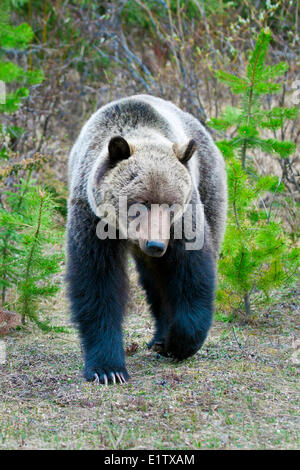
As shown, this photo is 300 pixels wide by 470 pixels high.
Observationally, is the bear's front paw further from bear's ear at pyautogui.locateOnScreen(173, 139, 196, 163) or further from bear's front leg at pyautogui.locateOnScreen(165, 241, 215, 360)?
bear's ear at pyautogui.locateOnScreen(173, 139, 196, 163)

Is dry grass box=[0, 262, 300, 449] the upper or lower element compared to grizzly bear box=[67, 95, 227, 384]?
lower

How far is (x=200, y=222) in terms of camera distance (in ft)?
16.2

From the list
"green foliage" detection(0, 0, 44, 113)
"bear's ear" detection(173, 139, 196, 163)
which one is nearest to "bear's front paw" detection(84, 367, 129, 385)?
"bear's ear" detection(173, 139, 196, 163)

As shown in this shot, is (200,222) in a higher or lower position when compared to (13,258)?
higher

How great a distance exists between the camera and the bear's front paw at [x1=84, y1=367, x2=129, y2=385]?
15.4ft

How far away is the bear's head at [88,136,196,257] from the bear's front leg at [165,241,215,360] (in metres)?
0.61

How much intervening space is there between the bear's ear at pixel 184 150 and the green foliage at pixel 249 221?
91 cm

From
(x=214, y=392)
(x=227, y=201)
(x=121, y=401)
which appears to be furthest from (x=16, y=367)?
(x=227, y=201)

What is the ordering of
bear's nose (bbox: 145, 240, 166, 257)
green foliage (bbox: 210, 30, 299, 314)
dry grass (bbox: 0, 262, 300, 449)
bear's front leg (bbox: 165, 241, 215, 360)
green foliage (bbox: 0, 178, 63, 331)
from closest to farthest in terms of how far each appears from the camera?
dry grass (bbox: 0, 262, 300, 449), bear's nose (bbox: 145, 240, 166, 257), bear's front leg (bbox: 165, 241, 215, 360), green foliage (bbox: 210, 30, 299, 314), green foliage (bbox: 0, 178, 63, 331)

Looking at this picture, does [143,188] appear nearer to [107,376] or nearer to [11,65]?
[107,376]

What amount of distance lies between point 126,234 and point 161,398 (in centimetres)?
118

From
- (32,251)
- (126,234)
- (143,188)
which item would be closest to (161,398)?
(126,234)
